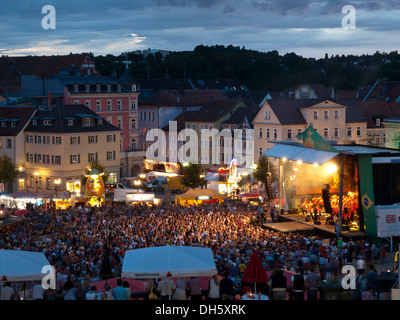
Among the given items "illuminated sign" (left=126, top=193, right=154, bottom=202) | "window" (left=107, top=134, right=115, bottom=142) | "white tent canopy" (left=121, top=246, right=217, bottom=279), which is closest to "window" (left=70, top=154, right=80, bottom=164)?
"window" (left=107, top=134, right=115, bottom=142)

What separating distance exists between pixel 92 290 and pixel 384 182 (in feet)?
63.5

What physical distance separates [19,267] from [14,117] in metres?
43.6

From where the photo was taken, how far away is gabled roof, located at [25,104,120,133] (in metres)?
54.4

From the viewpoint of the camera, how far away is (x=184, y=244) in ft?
83.8

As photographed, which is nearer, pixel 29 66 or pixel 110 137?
pixel 110 137

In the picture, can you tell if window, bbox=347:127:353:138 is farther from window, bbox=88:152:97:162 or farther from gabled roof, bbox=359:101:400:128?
window, bbox=88:152:97:162

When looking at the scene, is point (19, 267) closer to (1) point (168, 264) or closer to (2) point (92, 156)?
(1) point (168, 264)

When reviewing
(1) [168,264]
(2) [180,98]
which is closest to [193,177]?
(2) [180,98]

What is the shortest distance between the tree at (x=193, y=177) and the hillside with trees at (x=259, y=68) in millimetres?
61508

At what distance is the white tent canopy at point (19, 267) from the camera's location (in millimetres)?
14945

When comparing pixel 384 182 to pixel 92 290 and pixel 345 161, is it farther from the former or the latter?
pixel 92 290

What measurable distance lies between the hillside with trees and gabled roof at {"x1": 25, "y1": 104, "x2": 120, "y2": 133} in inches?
2276

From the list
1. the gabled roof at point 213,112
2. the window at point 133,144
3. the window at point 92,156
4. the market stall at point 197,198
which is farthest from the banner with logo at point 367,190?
the window at point 133,144
